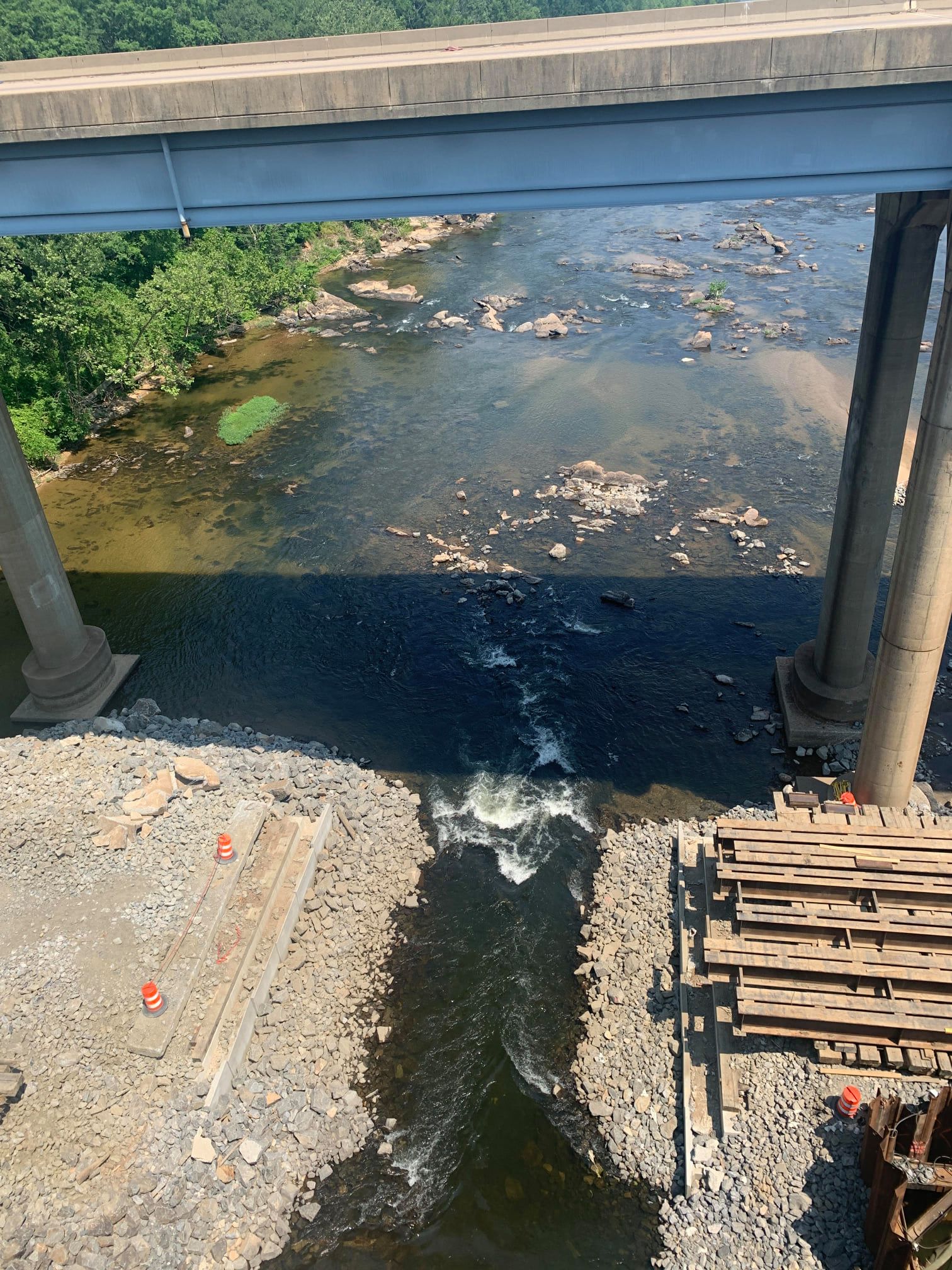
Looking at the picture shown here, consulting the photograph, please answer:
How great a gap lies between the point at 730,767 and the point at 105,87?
18.6 metres

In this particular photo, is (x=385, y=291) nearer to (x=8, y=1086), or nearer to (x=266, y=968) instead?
(x=266, y=968)

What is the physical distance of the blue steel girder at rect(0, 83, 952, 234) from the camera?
47.0 feet

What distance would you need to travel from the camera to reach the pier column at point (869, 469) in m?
17.4

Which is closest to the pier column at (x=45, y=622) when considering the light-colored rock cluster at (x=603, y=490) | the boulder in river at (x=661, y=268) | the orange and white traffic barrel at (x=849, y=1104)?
the light-colored rock cluster at (x=603, y=490)

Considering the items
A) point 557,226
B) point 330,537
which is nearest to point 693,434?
point 330,537

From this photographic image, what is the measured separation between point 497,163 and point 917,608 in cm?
1064

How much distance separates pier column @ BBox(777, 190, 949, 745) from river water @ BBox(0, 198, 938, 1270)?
159 cm

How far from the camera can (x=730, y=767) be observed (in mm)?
21578

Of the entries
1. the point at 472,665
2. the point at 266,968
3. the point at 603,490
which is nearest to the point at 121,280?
the point at 603,490

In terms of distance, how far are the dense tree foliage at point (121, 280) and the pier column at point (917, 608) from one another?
31.6 metres

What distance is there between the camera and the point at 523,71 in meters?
14.2

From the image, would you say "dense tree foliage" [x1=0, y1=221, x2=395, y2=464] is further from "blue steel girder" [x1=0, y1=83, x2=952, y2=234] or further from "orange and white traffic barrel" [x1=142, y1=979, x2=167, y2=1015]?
"orange and white traffic barrel" [x1=142, y1=979, x2=167, y2=1015]

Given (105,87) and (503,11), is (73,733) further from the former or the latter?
(503,11)

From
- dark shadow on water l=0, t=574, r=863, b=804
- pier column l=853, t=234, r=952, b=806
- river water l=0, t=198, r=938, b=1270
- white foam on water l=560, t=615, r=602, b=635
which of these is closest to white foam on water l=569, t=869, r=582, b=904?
river water l=0, t=198, r=938, b=1270
